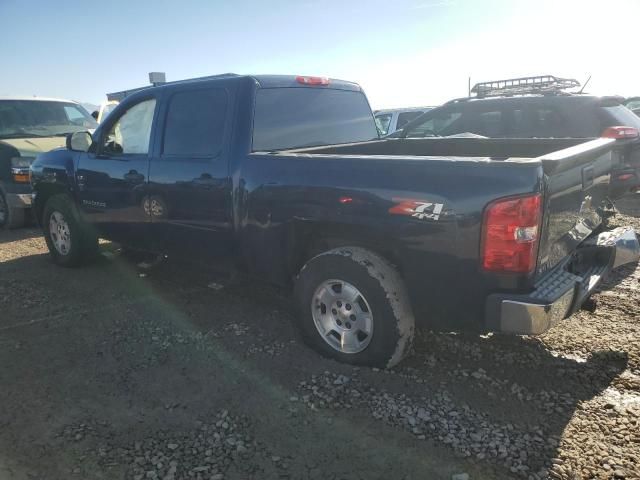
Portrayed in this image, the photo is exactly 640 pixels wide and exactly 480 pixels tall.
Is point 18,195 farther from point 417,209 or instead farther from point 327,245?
point 417,209

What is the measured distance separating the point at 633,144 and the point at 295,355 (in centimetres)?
523

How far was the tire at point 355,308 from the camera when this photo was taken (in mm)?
2953

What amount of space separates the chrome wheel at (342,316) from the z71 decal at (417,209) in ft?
1.94

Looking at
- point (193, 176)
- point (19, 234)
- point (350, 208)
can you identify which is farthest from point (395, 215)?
point (19, 234)

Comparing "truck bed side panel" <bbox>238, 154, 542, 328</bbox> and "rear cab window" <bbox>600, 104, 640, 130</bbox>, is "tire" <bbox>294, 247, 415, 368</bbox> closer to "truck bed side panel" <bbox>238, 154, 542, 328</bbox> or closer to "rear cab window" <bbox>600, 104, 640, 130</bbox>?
"truck bed side panel" <bbox>238, 154, 542, 328</bbox>

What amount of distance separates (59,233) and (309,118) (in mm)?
3331

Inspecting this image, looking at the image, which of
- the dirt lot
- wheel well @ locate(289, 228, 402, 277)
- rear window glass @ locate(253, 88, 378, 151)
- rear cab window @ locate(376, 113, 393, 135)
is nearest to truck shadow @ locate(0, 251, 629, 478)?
the dirt lot

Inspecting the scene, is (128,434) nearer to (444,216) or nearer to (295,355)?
(295,355)

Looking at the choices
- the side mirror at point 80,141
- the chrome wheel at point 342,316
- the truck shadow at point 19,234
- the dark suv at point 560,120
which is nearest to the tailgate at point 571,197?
the chrome wheel at point 342,316

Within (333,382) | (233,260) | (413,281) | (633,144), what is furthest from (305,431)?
(633,144)

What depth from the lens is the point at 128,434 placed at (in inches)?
103

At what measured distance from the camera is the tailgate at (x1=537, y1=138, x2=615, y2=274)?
261 cm

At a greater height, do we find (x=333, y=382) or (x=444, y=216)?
(x=444, y=216)

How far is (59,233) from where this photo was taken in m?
5.63
